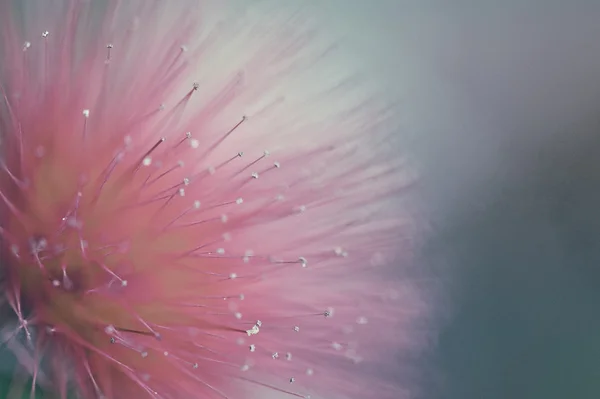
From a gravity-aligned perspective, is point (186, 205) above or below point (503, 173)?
below

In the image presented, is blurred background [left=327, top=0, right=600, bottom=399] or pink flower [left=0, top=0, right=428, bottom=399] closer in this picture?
pink flower [left=0, top=0, right=428, bottom=399]

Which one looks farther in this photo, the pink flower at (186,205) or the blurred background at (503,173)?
the blurred background at (503,173)

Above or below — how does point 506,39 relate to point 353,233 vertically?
above

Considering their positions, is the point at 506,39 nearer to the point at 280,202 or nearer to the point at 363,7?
the point at 363,7

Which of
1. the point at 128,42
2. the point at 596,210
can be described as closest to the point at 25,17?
the point at 128,42
